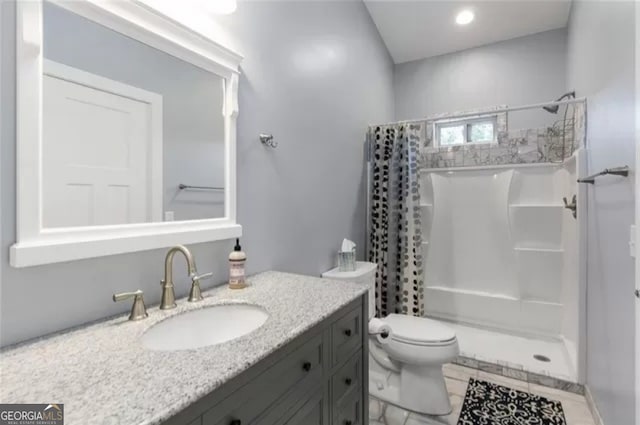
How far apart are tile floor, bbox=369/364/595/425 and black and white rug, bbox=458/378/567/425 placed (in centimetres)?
4

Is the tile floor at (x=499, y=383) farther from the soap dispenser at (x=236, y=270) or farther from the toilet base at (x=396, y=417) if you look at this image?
the soap dispenser at (x=236, y=270)

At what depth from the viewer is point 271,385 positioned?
819 mm

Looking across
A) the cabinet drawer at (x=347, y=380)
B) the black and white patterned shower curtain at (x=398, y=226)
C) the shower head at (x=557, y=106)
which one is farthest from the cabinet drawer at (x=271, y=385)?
the shower head at (x=557, y=106)

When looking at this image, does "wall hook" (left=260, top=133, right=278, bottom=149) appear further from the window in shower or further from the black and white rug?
the window in shower

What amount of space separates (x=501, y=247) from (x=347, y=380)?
90.8 inches

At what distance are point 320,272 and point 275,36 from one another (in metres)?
1.40

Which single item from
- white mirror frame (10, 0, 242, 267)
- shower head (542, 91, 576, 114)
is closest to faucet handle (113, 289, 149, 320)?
white mirror frame (10, 0, 242, 267)

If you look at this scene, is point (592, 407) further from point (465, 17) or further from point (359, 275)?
point (465, 17)

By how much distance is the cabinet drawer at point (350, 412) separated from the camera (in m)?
1.15

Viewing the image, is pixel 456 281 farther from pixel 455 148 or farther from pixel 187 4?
pixel 187 4

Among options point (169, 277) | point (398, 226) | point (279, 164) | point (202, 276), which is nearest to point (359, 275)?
point (398, 226)

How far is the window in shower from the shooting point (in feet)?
10.1

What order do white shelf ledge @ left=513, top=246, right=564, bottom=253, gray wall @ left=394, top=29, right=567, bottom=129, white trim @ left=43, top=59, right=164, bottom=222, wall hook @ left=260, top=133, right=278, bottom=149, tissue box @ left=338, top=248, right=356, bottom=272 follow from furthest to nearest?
gray wall @ left=394, top=29, right=567, bottom=129
white shelf ledge @ left=513, top=246, right=564, bottom=253
tissue box @ left=338, top=248, right=356, bottom=272
wall hook @ left=260, top=133, right=278, bottom=149
white trim @ left=43, top=59, right=164, bottom=222

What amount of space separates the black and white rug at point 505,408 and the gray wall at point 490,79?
7.33ft
